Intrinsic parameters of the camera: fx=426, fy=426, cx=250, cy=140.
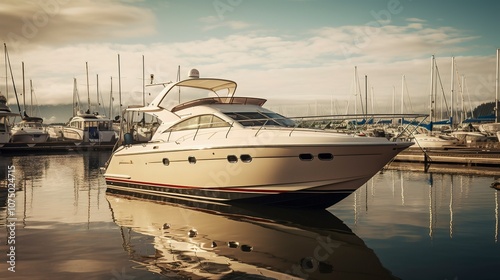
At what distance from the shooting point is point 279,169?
11125 millimetres

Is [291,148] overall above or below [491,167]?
above

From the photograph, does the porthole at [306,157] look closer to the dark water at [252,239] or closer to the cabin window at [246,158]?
the cabin window at [246,158]

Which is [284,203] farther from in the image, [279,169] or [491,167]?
[491,167]

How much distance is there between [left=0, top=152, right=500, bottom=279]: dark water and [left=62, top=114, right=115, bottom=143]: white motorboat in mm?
35288

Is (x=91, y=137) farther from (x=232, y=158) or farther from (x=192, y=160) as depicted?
(x=232, y=158)

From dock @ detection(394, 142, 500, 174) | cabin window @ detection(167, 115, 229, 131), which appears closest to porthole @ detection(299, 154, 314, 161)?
cabin window @ detection(167, 115, 229, 131)

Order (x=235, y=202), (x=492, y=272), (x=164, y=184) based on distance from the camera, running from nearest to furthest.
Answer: (x=492, y=272), (x=235, y=202), (x=164, y=184)

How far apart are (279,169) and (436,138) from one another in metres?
26.8

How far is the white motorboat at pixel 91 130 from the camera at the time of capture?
159ft

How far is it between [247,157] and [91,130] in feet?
136

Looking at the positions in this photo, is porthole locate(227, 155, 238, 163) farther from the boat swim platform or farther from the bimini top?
the boat swim platform

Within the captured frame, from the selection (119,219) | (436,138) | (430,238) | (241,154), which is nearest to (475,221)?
(430,238)

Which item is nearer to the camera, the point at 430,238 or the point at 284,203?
the point at 430,238

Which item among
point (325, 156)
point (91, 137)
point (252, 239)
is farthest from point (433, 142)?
point (91, 137)
